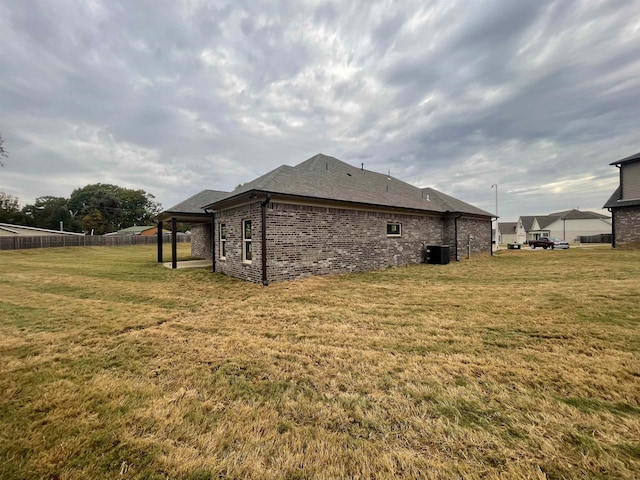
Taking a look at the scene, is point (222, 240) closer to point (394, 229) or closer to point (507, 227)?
point (394, 229)

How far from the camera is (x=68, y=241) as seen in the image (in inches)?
1030

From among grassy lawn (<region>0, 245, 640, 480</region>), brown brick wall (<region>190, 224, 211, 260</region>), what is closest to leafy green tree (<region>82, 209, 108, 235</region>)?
brown brick wall (<region>190, 224, 211, 260</region>)

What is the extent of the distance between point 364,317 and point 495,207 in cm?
3536

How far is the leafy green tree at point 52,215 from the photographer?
2068 inches

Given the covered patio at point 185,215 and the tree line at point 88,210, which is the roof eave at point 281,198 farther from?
the tree line at point 88,210

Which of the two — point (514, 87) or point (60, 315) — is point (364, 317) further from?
point (514, 87)

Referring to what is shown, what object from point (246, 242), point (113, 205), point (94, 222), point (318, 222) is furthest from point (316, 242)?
point (113, 205)

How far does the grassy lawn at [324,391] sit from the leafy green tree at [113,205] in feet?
218

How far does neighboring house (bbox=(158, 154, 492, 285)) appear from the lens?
29.0ft

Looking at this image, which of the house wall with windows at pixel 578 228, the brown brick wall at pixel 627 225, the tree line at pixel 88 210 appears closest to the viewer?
the brown brick wall at pixel 627 225

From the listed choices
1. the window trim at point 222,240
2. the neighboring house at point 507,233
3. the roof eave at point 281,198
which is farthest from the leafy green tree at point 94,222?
the neighboring house at point 507,233

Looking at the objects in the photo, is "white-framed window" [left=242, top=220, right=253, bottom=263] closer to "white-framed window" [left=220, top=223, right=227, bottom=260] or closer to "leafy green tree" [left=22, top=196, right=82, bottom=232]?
"white-framed window" [left=220, top=223, right=227, bottom=260]

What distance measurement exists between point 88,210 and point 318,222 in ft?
228

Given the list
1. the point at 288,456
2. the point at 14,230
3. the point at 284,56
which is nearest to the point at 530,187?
the point at 284,56
